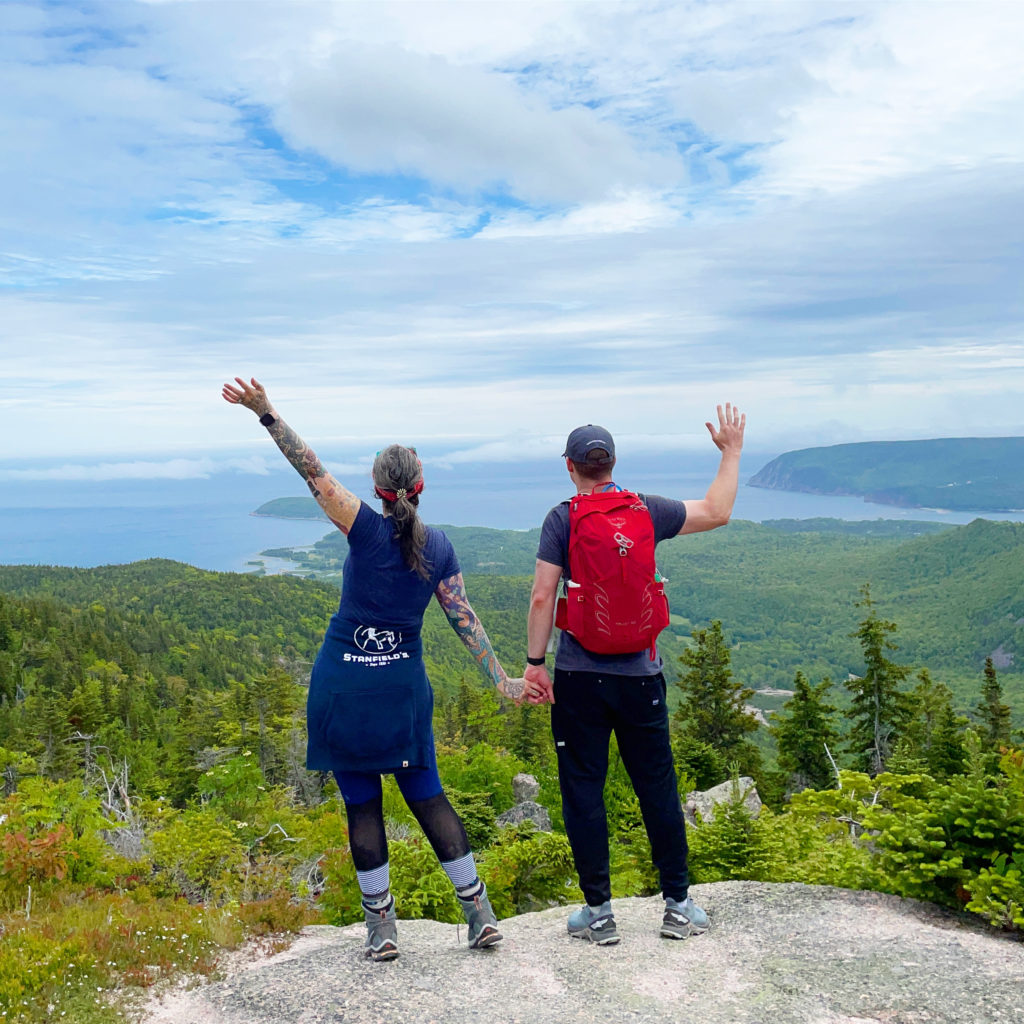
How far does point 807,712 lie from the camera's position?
1467 inches

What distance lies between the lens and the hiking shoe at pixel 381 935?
5.21 metres

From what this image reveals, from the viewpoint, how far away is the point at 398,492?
4.96m

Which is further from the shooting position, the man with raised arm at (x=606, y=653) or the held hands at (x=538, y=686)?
the held hands at (x=538, y=686)

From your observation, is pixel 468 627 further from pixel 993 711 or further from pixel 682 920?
pixel 993 711

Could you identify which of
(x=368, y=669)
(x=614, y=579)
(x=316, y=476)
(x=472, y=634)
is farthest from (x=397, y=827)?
(x=316, y=476)

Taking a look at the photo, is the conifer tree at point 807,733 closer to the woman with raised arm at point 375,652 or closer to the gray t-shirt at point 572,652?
the gray t-shirt at point 572,652

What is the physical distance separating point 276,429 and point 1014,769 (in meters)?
5.61

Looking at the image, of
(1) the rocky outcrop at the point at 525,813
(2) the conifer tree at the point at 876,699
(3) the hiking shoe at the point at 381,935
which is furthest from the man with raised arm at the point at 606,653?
(2) the conifer tree at the point at 876,699

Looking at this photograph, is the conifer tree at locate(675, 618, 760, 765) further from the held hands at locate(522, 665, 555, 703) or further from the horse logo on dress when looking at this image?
the horse logo on dress

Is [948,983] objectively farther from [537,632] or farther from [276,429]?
[276,429]

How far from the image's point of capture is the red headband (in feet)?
16.3

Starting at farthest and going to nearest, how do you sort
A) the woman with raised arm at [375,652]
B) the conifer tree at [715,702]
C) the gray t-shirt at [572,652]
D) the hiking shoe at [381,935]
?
the conifer tree at [715,702]
the hiking shoe at [381,935]
the gray t-shirt at [572,652]
the woman with raised arm at [375,652]

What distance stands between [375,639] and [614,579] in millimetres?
1510

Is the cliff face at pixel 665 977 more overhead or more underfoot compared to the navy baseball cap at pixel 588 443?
more underfoot
